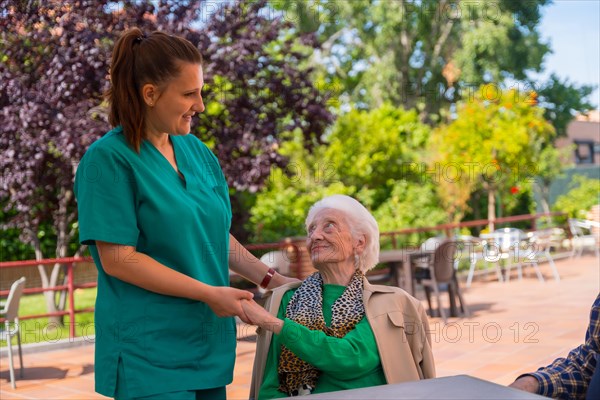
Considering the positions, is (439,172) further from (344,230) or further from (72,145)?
(344,230)

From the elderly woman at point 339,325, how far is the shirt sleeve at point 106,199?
46 cm

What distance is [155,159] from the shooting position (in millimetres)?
1693

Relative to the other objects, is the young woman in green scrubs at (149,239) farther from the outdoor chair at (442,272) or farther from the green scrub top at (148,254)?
the outdoor chair at (442,272)

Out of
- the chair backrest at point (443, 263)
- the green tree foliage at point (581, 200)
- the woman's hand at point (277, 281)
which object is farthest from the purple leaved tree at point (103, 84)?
the green tree foliage at point (581, 200)

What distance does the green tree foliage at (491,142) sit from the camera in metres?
13.3

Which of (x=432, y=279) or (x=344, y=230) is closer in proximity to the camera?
(x=344, y=230)

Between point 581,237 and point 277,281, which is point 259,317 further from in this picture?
point 581,237

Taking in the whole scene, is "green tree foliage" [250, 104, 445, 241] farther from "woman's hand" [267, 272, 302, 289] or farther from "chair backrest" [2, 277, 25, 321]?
"woman's hand" [267, 272, 302, 289]

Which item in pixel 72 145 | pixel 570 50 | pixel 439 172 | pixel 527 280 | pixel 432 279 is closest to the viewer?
pixel 72 145

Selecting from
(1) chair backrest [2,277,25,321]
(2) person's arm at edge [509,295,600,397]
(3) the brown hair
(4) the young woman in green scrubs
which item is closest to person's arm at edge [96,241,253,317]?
(4) the young woman in green scrubs

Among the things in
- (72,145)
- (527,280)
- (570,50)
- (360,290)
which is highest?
(570,50)

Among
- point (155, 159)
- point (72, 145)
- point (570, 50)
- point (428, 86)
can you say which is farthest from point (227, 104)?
point (570, 50)

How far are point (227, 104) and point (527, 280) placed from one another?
205 inches

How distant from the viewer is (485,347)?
5773mm
